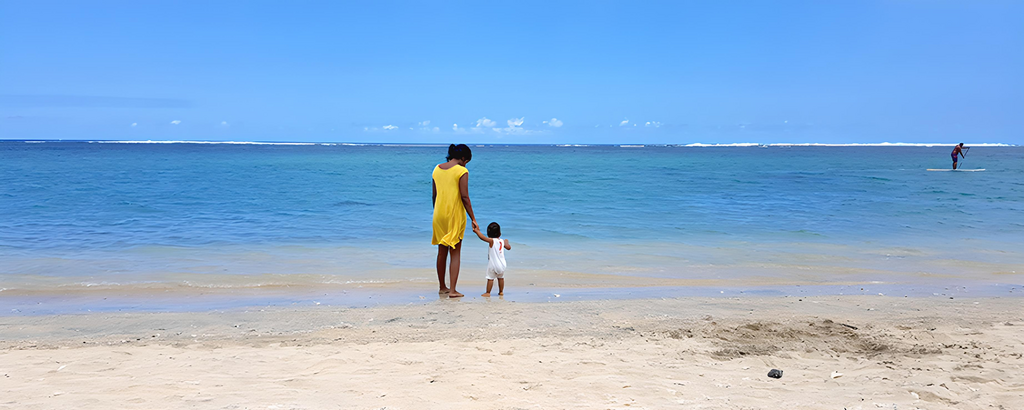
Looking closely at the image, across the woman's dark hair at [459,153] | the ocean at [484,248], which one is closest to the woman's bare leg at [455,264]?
the ocean at [484,248]

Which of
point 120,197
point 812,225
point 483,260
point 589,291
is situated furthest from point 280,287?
point 120,197

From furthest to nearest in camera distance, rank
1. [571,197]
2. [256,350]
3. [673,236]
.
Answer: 1. [571,197]
2. [673,236]
3. [256,350]

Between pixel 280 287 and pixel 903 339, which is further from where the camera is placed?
pixel 280 287

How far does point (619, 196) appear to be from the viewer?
2102cm

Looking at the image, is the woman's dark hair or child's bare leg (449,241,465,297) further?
child's bare leg (449,241,465,297)

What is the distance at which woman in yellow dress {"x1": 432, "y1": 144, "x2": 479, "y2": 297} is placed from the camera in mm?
6398

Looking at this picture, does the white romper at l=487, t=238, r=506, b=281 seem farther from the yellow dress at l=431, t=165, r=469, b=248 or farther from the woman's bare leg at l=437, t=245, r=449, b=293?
the woman's bare leg at l=437, t=245, r=449, b=293

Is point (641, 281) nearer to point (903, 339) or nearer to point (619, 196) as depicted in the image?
point (903, 339)

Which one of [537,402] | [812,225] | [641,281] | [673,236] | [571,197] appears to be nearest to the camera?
[537,402]

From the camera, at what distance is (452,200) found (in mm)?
6449

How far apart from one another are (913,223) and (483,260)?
10.1m

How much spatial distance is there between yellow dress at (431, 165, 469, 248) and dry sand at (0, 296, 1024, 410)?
2.49 ft

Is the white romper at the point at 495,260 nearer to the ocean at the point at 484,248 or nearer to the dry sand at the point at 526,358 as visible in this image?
the ocean at the point at 484,248

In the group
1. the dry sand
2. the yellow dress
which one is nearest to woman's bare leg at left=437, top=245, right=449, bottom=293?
the yellow dress
